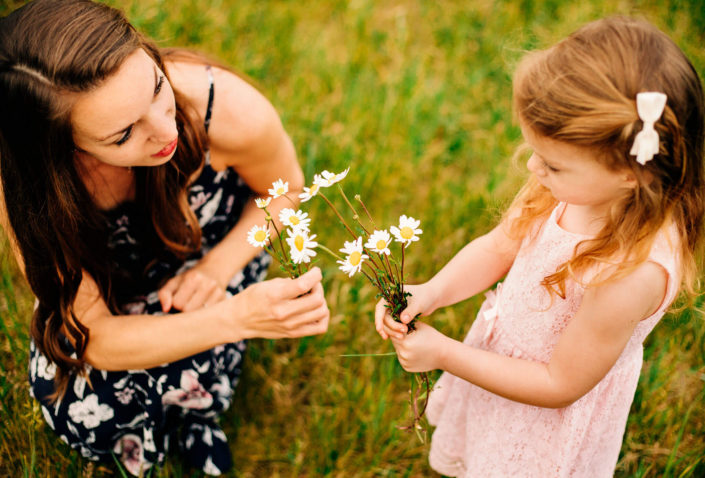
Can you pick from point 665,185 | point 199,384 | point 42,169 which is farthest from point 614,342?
point 42,169

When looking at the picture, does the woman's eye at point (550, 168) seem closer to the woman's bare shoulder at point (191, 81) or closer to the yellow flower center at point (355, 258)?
the yellow flower center at point (355, 258)

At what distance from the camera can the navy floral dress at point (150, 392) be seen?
1589mm

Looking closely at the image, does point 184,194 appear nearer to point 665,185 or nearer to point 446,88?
point 665,185

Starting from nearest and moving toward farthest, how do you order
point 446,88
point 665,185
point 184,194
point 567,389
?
point 665,185 → point 567,389 → point 184,194 → point 446,88

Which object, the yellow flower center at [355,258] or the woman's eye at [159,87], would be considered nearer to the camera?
the yellow flower center at [355,258]

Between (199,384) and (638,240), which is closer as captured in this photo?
(638,240)

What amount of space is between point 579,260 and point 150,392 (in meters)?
1.16

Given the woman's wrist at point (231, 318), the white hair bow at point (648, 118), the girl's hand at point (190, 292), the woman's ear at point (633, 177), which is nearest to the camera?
the white hair bow at point (648, 118)

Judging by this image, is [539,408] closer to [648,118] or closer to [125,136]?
[648,118]

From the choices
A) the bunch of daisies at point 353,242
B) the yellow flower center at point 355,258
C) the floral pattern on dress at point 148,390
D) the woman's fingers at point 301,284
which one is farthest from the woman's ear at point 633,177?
the floral pattern on dress at point 148,390

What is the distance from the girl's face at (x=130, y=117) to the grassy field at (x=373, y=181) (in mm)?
704

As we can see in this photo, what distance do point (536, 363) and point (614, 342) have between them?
0.64 ft

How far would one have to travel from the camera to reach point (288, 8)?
3072mm

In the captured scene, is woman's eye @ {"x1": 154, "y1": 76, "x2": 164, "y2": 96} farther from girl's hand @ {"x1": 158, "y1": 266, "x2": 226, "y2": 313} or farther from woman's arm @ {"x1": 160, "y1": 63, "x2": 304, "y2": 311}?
girl's hand @ {"x1": 158, "y1": 266, "x2": 226, "y2": 313}
